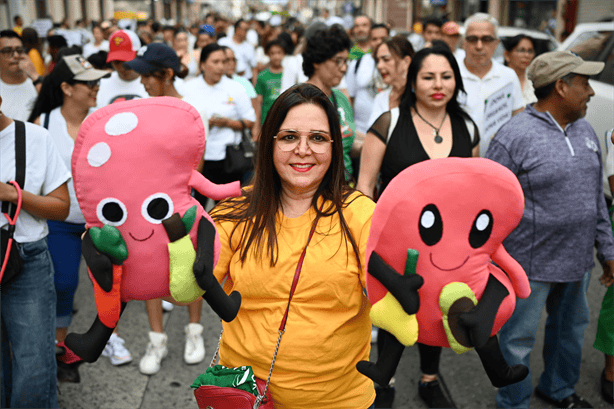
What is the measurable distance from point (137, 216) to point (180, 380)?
8.30 ft

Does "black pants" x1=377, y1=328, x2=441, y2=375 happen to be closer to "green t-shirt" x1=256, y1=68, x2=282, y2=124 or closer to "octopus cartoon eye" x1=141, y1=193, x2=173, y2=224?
"octopus cartoon eye" x1=141, y1=193, x2=173, y2=224

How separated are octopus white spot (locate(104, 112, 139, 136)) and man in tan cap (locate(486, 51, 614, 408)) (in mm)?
2057

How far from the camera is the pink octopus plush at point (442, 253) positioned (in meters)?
1.44

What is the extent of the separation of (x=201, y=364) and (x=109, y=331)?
2.52m

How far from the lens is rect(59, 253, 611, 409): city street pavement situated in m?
3.49

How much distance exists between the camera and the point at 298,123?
1.92 m

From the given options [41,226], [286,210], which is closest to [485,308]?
[286,210]

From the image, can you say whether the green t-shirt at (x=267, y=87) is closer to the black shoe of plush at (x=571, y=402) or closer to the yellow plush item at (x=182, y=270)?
the black shoe of plush at (x=571, y=402)

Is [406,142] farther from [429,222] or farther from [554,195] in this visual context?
[429,222]

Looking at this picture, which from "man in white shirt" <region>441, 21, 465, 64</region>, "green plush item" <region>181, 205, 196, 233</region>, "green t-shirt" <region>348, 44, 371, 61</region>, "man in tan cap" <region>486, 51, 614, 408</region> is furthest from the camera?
"man in white shirt" <region>441, 21, 465, 64</region>

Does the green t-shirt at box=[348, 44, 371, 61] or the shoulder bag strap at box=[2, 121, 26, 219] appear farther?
the green t-shirt at box=[348, 44, 371, 61]

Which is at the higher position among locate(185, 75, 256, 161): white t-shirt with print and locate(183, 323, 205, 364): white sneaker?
locate(185, 75, 256, 161): white t-shirt with print

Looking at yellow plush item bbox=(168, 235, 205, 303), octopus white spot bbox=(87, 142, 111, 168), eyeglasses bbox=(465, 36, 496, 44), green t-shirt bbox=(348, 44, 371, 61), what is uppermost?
eyeglasses bbox=(465, 36, 496, 44)

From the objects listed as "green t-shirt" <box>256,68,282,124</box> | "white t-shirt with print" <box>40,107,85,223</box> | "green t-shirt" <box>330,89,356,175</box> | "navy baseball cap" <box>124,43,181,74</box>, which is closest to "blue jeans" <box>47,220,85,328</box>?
"white t-shirt with print" <box>40,107,85,223</box>
